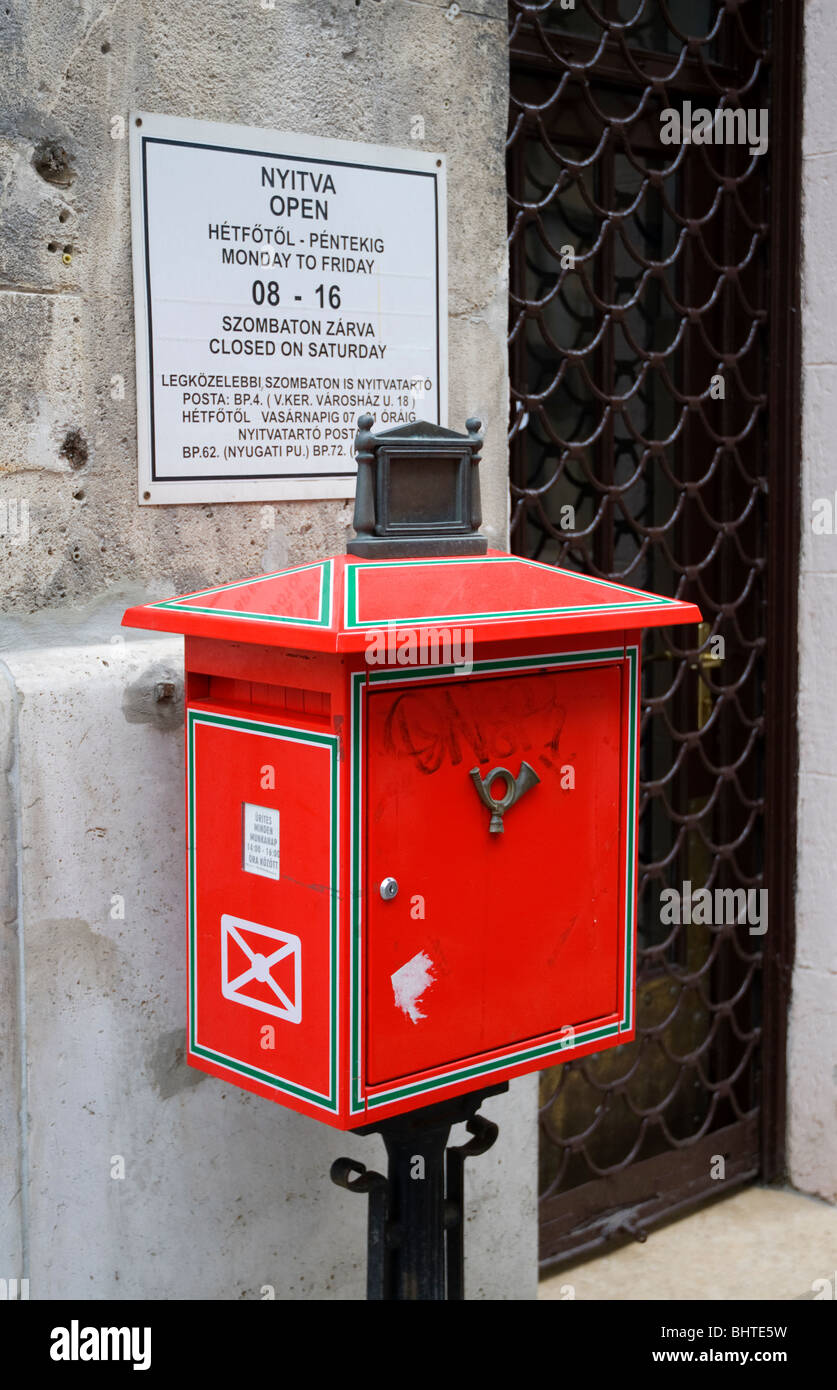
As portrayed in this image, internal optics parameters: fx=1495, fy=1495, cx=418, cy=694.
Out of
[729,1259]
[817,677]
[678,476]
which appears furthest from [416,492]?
[729,1259]

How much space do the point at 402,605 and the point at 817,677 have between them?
2.38 m

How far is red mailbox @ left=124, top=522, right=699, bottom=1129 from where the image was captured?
2227 mm

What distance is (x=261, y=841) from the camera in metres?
2.38

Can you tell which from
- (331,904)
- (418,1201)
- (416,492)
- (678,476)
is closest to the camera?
(331,904)

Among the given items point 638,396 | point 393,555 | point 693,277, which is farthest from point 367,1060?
point 693,277

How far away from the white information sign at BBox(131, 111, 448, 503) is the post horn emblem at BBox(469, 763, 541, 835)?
2.85ft

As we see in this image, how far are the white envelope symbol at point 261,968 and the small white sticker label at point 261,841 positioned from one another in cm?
9

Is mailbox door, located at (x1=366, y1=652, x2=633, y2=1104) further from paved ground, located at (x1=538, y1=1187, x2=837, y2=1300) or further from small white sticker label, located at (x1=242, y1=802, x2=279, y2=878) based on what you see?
paved ground, located at (x1=538, y1=1187, x2=837, y2=1300)

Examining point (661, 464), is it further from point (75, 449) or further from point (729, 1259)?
point (729, 1259)

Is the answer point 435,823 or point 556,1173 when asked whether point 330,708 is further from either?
point 556,1173

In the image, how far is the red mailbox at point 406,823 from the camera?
7.30 ft

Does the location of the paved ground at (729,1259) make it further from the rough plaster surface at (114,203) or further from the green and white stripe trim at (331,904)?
the rough plaster surface at (114,203)

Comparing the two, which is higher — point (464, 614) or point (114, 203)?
point (114, 203)
